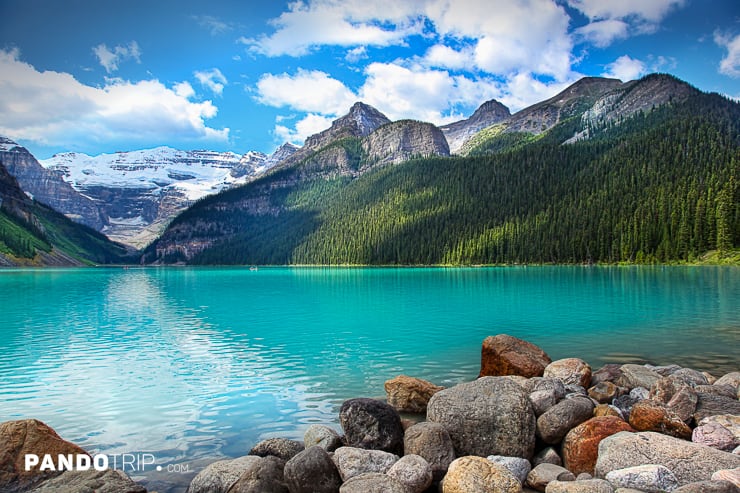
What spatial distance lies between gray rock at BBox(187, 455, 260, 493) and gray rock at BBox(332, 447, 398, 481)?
1767 mm

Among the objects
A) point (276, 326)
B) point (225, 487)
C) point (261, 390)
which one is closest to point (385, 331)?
point (276, 326)

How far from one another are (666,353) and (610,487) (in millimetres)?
17890

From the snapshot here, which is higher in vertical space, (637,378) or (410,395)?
(637,378)

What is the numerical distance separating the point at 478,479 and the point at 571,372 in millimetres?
8370

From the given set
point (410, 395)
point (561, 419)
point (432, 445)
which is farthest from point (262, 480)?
point (561, 419)

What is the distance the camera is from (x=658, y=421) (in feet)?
35.3

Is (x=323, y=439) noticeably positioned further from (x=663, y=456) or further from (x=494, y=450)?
(x=663, y=456)

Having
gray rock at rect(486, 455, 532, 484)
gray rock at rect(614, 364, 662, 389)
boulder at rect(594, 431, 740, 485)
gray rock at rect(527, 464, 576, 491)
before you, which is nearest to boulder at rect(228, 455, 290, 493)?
gray rock at rect(486, 455, 532, 484)

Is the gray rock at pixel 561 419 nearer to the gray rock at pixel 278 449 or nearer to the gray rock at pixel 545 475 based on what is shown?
the gray rock at pixel 545 475

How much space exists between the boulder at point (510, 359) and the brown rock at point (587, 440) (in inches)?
240

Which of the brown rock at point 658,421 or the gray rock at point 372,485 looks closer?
the gray rock at point 372,485

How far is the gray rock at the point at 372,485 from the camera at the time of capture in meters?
8.23

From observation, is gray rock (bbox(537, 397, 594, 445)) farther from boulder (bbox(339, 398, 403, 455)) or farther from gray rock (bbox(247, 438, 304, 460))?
gray rock (bbox(247, 438, 304, 460))

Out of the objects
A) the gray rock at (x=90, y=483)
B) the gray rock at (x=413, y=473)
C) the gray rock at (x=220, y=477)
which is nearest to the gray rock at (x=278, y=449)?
the gray rock at (x=220, y=477)
